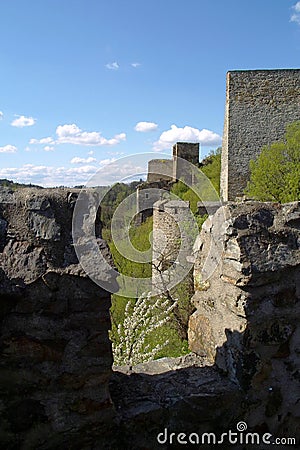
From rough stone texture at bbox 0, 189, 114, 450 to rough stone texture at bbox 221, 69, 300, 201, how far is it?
53.0 feet

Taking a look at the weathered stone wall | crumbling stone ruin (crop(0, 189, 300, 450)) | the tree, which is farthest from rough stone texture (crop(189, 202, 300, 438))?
the tree

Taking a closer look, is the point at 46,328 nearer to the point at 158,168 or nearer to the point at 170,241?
the point at 158,168

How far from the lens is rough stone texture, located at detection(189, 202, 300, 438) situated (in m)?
Answer: 2.00

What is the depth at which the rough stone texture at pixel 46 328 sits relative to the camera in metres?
1.65

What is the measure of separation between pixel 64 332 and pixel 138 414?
53 cm

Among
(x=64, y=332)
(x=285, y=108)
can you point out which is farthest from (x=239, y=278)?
(x=285, y=108)

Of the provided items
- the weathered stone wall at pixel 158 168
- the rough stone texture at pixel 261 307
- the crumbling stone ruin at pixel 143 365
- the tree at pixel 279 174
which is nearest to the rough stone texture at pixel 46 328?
the crumbling stone ruin at pixel 143 365

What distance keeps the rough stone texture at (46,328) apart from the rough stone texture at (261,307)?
27.3 inches

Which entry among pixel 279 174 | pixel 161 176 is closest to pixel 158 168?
pixel 161 176

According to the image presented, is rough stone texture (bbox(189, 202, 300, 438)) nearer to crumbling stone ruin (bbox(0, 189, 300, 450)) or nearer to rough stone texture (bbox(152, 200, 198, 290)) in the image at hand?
crumbling stone ruin (bbox(0, 189, 300, 450))

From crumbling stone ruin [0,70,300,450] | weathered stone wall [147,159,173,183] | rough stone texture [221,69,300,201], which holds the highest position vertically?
rough stone texture [221,69,300,201]

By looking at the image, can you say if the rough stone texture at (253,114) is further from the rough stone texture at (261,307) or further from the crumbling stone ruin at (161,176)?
the rough stone texture at (261,307)

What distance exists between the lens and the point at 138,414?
1.85 meters

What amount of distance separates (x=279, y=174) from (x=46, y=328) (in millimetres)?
12967
